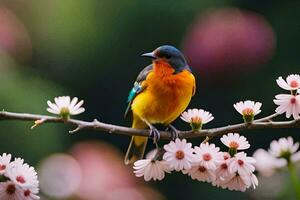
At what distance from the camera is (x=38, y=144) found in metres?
4.04

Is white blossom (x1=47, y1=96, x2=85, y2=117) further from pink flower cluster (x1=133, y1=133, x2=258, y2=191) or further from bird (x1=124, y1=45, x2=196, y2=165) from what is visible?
bird (x1=124, y1=45, x2=196, y2=165)

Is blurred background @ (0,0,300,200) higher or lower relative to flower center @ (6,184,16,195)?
higher

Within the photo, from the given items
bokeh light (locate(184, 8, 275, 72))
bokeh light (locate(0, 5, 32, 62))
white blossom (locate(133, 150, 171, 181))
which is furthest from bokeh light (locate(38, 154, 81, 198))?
white blossom (locate(133, 150, 171, 181))

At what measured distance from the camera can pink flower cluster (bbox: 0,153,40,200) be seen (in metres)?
1.00

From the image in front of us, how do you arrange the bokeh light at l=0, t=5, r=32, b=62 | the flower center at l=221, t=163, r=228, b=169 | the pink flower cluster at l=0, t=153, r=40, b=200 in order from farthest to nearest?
the bokeh light at l=0, t=5, r=32, b=62
the flower center at l=221, t=163, r=228, b=169
the pink flower cluster at l=0, t=153, r=40, b=200

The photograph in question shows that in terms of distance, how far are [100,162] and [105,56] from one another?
5.19 feet

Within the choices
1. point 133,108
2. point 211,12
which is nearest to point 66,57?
point 211,12

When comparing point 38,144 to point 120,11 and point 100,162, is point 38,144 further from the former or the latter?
point 120,11

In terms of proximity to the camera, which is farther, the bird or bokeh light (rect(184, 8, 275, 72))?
bokeh light (rect(184, 8, 275, 72))

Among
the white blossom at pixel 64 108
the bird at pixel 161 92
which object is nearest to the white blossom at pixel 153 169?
the white blossom at pixel 64 108

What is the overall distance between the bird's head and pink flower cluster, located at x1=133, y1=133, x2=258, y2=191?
23.0 inches

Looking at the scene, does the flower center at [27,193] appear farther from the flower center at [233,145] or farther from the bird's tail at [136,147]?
the bird's tail at [136,147]

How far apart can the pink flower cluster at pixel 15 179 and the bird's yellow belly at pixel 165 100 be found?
0.64 metres

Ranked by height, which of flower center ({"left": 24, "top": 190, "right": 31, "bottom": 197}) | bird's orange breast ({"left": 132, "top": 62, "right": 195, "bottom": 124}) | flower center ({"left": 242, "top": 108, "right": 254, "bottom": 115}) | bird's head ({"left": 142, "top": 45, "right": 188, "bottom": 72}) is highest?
bird's head ({"left": 142, "top": 45, "right": 188, "bottom": 72})
